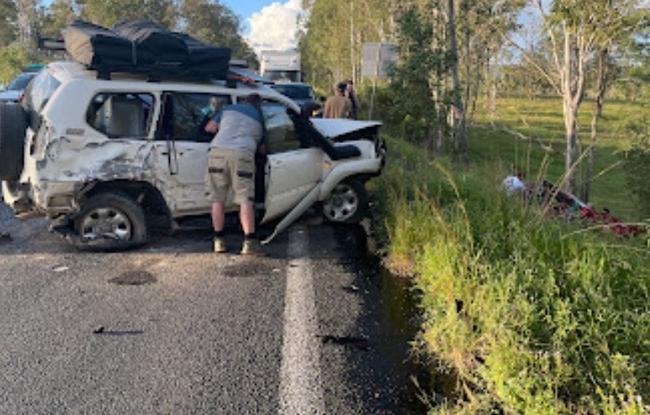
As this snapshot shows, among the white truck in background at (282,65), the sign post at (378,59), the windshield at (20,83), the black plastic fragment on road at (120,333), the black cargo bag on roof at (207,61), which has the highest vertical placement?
the white truck in background at (282,65)

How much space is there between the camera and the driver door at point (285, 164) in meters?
6.32

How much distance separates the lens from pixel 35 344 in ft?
12.9

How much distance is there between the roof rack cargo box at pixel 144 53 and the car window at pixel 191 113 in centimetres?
24

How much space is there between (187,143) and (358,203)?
2.26 m

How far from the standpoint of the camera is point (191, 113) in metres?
6.21

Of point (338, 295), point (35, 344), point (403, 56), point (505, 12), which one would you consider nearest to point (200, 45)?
point (338, 295)

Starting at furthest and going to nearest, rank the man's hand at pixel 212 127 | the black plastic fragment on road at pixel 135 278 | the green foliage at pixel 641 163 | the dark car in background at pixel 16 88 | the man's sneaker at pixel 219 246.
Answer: the green foliage at pixel 641 163
the dark car in background at pixel 16 88
the man's hand at pixel 212 127
the man's sneaker at pixel 219 246
the black plastic fragment on road at pixel 135 278

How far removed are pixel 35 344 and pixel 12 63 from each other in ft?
119

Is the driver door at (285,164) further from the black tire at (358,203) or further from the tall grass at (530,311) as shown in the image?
the tall grass at (530,311)

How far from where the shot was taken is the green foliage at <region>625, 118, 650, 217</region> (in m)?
18.9

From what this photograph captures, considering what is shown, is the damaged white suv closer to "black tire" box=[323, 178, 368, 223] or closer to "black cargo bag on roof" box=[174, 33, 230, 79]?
"black cargo bag on roof" box=[174, 33, 230, 79]

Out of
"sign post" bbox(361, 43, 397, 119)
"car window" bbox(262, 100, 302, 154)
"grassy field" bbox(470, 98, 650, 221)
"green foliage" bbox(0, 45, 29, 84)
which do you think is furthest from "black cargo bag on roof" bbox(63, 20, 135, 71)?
"green foliage" bbox(0, 45, 29, 84)

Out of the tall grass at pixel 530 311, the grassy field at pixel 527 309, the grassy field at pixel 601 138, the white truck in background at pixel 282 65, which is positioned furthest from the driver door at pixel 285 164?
the white truck in background at pixel 282 65

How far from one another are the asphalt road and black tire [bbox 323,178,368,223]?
0.97 meters
